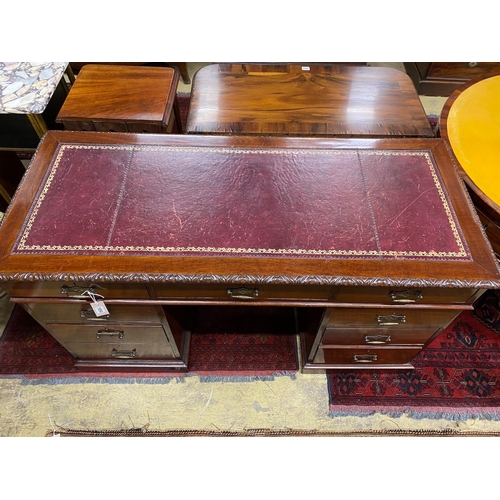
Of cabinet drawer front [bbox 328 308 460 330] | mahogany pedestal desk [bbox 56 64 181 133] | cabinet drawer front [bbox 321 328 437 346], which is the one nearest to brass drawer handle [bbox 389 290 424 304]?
cabinet drawer front [bbox 328 308 460 330]

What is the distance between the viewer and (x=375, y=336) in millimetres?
1457

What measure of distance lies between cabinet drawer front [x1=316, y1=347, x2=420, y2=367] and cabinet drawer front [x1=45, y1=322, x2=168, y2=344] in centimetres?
71

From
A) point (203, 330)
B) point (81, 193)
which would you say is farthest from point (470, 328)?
point (81, 193)

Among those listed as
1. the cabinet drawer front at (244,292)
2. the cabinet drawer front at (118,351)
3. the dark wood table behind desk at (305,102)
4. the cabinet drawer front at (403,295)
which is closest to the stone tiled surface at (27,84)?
the dark wood table behind desk at (305,102)

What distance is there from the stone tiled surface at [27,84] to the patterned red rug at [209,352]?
1.03m

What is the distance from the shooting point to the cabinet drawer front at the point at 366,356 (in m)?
1.57

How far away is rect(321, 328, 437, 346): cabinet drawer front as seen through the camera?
4.67 feet

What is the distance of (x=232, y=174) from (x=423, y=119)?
1.19m

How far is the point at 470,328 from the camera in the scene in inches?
74.4

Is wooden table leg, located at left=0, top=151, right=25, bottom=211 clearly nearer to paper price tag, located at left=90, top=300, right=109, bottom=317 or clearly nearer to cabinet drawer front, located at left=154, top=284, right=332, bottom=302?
paper price tag, located at left=90, top=300, right=109, bottom=317

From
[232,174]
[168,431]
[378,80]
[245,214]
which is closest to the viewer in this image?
[245,214]

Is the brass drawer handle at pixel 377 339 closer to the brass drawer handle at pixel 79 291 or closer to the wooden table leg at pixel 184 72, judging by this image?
the brass drawer handle at pixel 79 291

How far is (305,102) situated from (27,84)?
1.45 m

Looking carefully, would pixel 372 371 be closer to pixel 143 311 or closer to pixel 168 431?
pixel 168 431
